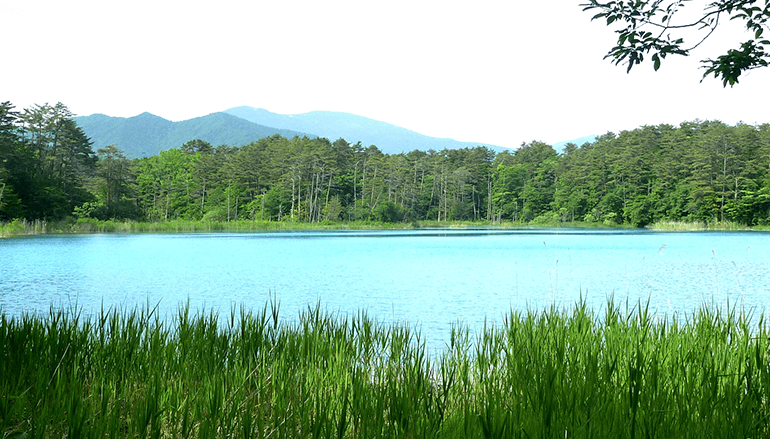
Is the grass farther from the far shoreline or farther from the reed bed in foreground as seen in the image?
the reed bed in foreground

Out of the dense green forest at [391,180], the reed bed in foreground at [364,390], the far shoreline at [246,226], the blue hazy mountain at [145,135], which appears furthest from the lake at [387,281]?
the blue hazy mountain at [145,135]

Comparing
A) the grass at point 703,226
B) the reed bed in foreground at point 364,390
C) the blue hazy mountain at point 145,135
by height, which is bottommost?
the reed bed in foreground at point 364,390

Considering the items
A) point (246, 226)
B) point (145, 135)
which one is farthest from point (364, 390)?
point (145, 135)

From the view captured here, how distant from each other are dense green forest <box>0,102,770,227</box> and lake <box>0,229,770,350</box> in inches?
804

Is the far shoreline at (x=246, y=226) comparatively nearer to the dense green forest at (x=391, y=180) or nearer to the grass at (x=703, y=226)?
the grass at (x=703, y=226)

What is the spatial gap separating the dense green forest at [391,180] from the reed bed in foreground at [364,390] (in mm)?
33698

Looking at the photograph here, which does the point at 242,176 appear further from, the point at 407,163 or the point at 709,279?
the point at 709,279

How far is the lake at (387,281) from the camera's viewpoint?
30.6 feet

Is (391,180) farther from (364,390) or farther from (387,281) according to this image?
(364,390)

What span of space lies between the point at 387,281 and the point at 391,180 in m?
46.8

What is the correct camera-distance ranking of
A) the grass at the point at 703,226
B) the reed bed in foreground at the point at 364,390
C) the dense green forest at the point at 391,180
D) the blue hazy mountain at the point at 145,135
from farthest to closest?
the blue hazy mountain at the point at 145,135 < the grass at the point at 703,226 < the dense green forest at the point at 391,180 < the reed bed in foreground at the point at 364,390

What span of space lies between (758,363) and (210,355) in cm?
313

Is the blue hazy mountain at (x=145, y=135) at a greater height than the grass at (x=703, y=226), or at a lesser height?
greater

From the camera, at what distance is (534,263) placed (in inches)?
681
